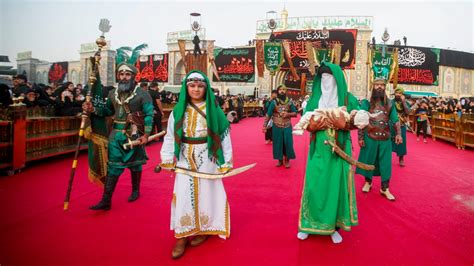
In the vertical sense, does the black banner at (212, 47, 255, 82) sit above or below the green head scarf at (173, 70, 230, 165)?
above

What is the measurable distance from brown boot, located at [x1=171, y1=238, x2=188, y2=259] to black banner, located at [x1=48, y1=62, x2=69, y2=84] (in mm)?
51522

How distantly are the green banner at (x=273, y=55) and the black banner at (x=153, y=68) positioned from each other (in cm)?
2045

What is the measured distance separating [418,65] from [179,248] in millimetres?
31498

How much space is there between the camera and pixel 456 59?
29.7m

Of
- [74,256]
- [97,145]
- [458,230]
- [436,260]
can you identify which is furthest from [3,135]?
[458,230]

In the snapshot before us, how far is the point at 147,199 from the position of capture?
3.87 m

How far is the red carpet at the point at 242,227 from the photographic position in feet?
7.93

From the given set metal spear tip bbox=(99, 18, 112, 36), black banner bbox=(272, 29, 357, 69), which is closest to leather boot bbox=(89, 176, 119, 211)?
metal spear tip bbox=(99, 18, 112, 36)

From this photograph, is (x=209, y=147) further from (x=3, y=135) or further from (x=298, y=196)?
(x=3, y=135)

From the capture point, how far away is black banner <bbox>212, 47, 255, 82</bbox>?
2642 centimetres

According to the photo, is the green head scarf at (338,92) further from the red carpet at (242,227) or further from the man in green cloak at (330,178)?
the red carpet at (242,227)

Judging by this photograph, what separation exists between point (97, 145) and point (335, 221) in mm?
2819

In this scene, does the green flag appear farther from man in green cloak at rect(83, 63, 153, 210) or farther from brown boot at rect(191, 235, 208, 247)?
brown boot at rect(191, 235, 208, 247)

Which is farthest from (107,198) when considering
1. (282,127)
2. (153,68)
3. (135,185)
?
(153,68)
